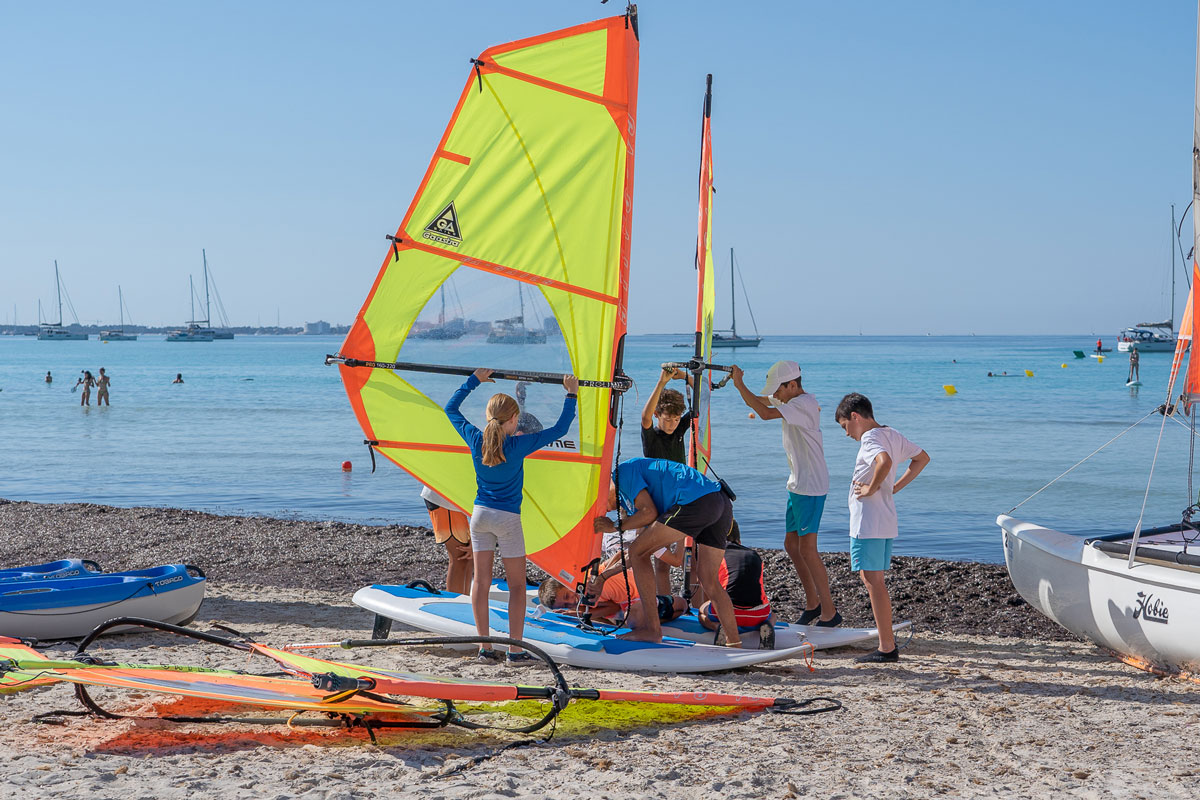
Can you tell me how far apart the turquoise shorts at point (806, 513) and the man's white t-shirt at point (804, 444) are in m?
0.03

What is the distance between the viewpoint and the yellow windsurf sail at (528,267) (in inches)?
233

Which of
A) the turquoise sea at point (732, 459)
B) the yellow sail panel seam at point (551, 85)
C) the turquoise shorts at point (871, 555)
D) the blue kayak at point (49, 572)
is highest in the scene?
the yellow sail panel seam at point (551, 85)

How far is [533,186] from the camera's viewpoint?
6.04m

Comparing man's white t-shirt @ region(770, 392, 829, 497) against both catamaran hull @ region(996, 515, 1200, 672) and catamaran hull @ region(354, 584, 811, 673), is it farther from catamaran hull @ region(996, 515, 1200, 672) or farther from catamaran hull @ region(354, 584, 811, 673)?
catamaran hull @ region(996, 515, 1200, 672)

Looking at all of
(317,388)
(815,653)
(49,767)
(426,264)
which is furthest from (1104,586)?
(317,388)

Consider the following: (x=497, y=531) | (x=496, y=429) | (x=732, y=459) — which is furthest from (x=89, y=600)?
(x=732, y=459)

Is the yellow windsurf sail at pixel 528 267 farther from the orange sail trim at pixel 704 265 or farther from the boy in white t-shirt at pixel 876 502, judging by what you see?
the boy in white t-shirt at pixel 876 502

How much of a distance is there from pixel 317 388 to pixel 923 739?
46.5 metres

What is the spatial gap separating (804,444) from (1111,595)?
1.93m

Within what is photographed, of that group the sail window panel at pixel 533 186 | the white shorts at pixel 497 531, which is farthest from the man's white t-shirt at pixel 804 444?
the white shorts at pixel 497 531

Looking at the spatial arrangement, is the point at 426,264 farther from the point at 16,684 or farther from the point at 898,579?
the point at 898,579

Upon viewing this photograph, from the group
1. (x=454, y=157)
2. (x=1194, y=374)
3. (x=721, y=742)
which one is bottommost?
(x=721, y=742)

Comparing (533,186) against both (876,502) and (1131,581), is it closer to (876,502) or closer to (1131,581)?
(876,502)

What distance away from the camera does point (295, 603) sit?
7.79 meters
